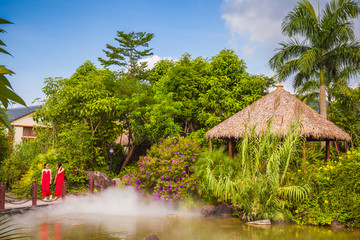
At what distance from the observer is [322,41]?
1808cm

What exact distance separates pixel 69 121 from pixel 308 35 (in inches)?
517

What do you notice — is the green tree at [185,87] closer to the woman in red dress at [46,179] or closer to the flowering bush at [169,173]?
the flowering bush at [169,173]

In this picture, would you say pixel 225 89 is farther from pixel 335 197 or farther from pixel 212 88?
pixel 335 197

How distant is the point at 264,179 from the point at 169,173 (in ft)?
12.3

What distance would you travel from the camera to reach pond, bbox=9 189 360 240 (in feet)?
28.4

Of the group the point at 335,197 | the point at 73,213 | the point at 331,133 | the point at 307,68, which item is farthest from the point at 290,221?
the point at 307,68

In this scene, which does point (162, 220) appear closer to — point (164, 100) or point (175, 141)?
point (175, 141)

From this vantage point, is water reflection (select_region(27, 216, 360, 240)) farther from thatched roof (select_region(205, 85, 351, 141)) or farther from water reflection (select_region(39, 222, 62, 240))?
thatched roof (select_region(205, 85, 351, 141))

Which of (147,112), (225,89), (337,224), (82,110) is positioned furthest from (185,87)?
(337,224)

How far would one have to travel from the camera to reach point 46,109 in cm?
1652

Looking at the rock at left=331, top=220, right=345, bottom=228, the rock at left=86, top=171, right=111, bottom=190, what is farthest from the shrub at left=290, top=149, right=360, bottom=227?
the rock at left=86, top=171, right=111, bottom=190

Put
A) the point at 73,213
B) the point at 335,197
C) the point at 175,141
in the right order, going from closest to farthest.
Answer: the point at 335,197, the point at 73,213, the point at 175,141

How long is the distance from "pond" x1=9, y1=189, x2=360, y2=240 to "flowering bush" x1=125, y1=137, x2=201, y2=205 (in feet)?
2.22

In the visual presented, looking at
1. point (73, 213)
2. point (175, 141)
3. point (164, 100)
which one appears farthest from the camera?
point (164, 100)
